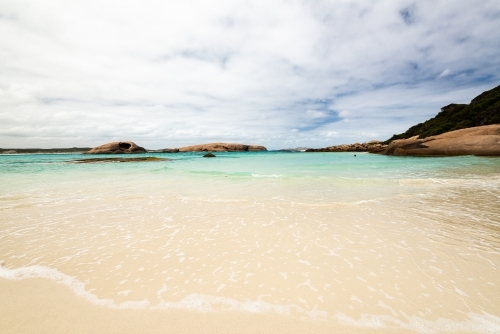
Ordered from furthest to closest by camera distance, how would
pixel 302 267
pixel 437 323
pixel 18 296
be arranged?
pixel 302 267, pixel 18 296, pixel 437 323

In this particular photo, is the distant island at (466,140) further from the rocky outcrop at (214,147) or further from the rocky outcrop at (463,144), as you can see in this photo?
the rocky outcrop at (214,147)

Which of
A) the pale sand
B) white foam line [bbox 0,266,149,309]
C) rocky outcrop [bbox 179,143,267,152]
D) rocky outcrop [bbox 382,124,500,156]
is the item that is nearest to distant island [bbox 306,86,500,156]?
rocky outcrop [bbox 382,124,500,156]

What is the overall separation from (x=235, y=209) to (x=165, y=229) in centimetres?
209

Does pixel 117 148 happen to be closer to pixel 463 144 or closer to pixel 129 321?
pixel 129 321

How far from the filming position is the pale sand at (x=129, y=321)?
2.20 metres

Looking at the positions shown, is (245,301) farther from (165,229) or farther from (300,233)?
(165,229)

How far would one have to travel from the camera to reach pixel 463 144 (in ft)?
68.8

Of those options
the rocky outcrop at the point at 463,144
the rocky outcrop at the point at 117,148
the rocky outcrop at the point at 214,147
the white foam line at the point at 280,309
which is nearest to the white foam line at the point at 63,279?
the white foam line at the point at 280,309

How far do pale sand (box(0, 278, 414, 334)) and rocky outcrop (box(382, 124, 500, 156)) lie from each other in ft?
86.0

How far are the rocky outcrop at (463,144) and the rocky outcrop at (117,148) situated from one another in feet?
194

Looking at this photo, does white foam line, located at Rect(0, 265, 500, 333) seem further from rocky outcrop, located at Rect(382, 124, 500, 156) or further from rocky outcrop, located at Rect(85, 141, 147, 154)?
rocky outcrop, located at Rect(85, 141, 147, 154)

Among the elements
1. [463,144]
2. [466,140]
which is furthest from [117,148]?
[466,140]

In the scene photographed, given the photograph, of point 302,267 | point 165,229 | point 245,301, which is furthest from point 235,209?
point 245,301

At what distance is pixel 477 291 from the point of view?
2.65 metres
